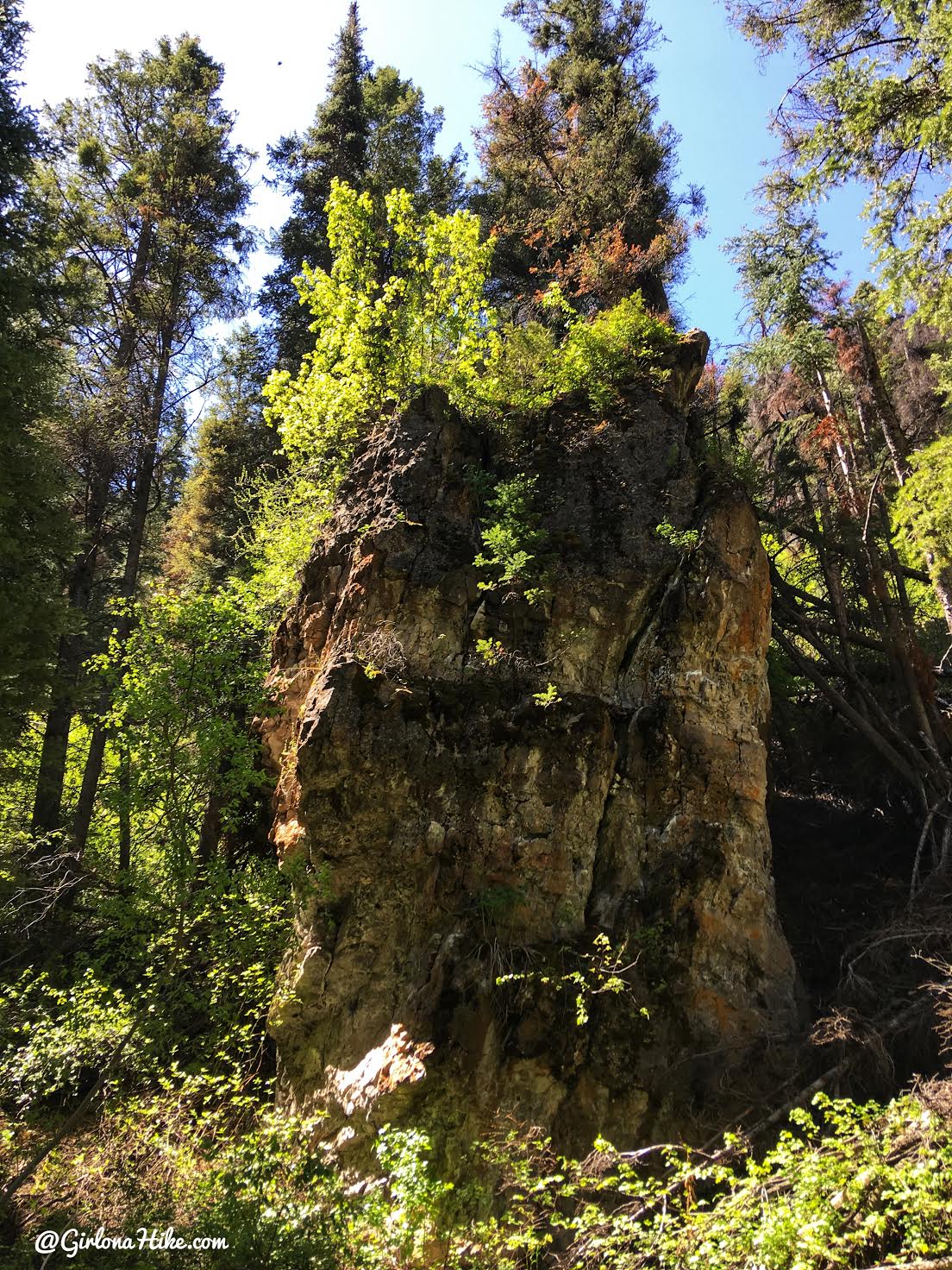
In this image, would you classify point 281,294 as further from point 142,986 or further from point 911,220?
point 142,986

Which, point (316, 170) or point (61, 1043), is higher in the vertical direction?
point (316, 170)

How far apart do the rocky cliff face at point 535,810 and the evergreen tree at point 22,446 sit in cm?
344

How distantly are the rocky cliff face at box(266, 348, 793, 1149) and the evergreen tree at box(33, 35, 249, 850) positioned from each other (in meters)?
6.67

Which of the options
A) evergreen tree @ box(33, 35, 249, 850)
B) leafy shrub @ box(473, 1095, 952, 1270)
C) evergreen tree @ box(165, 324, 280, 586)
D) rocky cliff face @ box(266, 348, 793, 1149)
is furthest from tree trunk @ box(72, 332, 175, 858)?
leafy shrub @ box(473, 1095, 952, 1270)

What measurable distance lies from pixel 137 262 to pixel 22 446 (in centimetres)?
681

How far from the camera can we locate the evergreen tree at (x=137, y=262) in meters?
12.8

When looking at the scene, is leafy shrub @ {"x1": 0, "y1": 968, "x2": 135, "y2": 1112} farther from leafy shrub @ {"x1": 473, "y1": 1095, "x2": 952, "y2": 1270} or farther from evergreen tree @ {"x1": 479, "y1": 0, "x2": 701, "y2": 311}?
evergreen tree @ {"x1": 479, "y1": 0, "x2": 701, "y2": 311}

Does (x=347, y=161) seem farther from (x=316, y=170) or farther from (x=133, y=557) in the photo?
(x=133, y=557)

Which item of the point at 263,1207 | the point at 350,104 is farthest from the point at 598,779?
the point at 350,104

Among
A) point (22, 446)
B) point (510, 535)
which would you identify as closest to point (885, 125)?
point (510, 535)

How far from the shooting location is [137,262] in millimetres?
14141

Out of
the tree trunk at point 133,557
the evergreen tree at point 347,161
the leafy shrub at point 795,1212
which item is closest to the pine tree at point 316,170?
the evergreen tree at point 347,161

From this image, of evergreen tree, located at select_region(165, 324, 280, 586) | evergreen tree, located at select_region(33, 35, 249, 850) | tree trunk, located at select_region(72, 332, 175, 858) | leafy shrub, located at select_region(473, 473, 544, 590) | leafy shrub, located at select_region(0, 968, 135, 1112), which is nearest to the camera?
leafy shrub, located at select_region(0, 968, 135, 1112)

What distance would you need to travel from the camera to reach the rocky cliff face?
20.6ft
